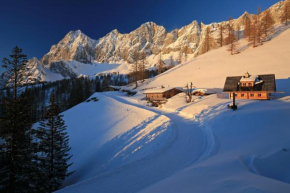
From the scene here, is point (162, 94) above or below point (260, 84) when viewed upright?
below

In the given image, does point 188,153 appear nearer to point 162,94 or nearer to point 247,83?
point 247,83

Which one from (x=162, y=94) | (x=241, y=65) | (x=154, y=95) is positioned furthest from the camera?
(x=241, y=65)

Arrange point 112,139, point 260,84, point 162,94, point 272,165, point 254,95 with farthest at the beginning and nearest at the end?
point 162,94
point 254,95
point 260,84
point 112,139
point 272,165

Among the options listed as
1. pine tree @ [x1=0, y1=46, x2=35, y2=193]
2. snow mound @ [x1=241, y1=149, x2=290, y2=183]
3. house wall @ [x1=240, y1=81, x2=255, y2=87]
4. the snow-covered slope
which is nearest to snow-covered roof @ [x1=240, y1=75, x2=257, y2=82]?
house wall @ [x1=240, y1=81, x2=255, y2=87]

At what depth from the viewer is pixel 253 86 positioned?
1088 inches

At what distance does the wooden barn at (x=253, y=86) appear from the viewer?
2621 cm

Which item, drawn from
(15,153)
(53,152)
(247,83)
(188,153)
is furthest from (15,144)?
(247,83)

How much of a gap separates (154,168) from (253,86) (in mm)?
28521

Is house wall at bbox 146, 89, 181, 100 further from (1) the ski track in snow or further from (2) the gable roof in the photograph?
(1) the ski track in snow

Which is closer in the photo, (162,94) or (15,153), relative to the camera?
(15,153)

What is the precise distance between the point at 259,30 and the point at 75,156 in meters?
71.4

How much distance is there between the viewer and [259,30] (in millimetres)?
53375

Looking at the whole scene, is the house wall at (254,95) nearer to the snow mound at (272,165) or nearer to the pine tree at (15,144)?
the snow mound at (272,165)

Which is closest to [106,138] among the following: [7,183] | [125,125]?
[125,125]
